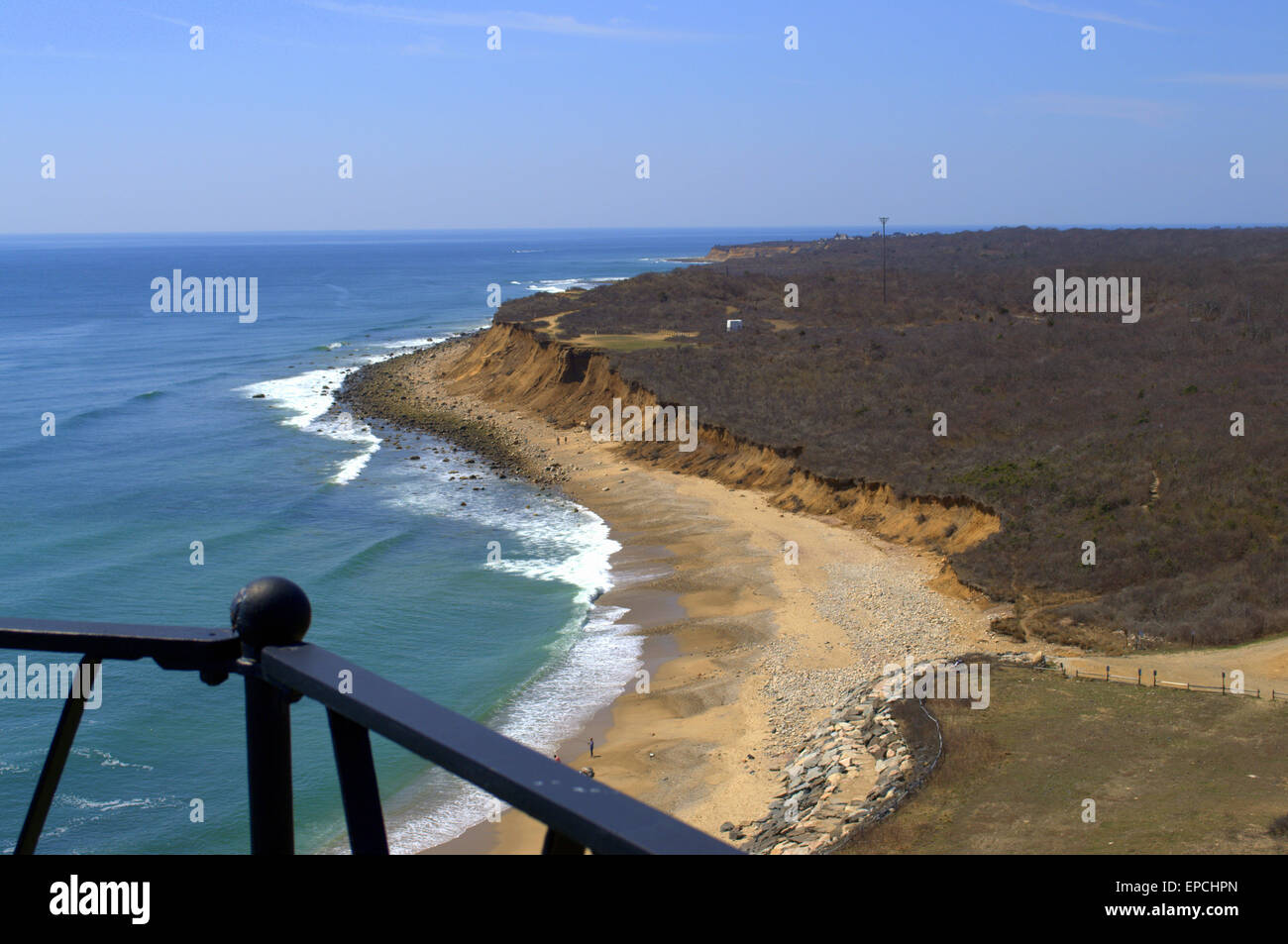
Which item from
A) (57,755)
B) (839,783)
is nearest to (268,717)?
(57,755)

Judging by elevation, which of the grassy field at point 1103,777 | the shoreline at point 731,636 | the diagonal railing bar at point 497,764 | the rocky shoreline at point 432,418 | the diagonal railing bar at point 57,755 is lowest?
the shoreline at point 731,636

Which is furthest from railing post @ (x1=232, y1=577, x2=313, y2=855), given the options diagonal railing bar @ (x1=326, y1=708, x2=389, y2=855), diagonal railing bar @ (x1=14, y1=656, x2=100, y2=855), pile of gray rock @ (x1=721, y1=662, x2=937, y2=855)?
pile of gray rock @ (x1=721, y1=662, x2=937, y2=855)

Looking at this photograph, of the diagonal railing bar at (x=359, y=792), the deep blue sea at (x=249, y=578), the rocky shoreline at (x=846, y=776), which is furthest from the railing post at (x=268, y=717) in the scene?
the deep blue sea at (x=249, y=578)

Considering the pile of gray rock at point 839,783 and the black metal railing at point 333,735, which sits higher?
the black metal railing at point 333,735

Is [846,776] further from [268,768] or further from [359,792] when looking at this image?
[359,792]

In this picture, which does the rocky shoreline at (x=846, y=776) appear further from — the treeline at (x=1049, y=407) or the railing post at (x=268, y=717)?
the railing post at (x=268, y=717)

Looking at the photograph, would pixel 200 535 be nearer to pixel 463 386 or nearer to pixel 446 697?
pixel 446 697
